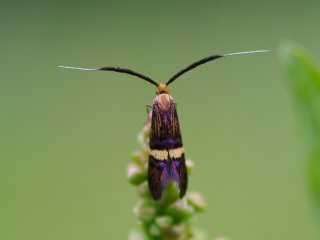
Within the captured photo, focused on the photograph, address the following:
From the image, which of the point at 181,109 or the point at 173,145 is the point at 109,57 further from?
the point at 173,145

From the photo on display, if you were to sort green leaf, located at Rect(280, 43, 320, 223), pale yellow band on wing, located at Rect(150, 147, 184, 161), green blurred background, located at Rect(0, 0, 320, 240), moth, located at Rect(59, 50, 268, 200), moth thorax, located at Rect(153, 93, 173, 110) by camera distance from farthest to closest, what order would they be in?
1. green blurred background, located at Rect(0, 0, 320, 240)
2. moth thorax, located at Rect(153, 93, 173, 110)
3. pale yellow band on wing, located at Rect(150, 147, 184, 161)
4. moth, located at Rect(59, 50, 268, 200)
5. green leaf, located at Rect(280, 43, 320, 223)

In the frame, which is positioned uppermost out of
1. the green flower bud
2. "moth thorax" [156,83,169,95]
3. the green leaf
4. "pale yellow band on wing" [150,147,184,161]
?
"moth thorax" [156,83,169,95]

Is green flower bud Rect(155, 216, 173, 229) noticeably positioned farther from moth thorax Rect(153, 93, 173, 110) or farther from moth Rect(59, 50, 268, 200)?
moth thorax Rect(153, 93, 173, 110)

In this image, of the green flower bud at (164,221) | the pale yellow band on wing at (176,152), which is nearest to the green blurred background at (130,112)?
the pale yellow band on wing at (176,152)

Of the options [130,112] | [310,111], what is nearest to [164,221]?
[310,111]

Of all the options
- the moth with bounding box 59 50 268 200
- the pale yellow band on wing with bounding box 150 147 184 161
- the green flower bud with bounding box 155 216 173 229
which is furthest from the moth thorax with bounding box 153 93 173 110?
the green flower bud with bounding box 155 216 173 229

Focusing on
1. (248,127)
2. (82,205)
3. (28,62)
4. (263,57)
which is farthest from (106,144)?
(263,57)
